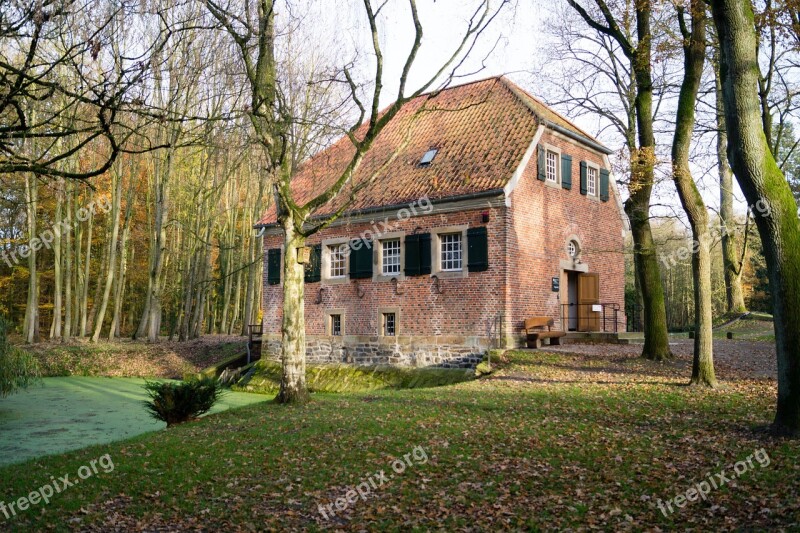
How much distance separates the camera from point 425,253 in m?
18.1

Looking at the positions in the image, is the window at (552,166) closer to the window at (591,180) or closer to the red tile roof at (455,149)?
the red tile roof at (455,149)

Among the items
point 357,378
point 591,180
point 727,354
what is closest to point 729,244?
point 591,180

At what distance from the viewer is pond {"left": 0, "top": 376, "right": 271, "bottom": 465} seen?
10414mm

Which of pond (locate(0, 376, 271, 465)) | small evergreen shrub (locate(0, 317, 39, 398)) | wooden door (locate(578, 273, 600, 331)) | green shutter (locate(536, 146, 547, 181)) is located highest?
green shutter (locate(536, 146, 547, 181))

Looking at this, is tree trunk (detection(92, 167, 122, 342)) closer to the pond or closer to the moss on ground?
the pond

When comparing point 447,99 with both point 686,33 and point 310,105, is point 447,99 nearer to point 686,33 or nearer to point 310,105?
point 310,105

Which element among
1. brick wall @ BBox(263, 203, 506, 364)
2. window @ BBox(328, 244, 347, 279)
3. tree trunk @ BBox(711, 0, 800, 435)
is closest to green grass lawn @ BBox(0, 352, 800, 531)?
tree trunk @ BBox(711, 0, 800, 435)

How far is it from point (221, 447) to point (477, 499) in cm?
391

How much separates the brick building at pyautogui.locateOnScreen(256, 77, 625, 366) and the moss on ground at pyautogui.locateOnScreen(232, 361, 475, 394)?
2.25ft

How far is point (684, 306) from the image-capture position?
40.9m

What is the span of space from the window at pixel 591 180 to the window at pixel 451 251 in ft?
17.4

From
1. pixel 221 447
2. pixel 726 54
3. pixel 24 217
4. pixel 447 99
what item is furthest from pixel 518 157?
pixel 24 217

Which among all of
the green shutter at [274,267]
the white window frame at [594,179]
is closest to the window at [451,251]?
the white window frame at [594,179]

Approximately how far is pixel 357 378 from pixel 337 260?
13.6 ft
